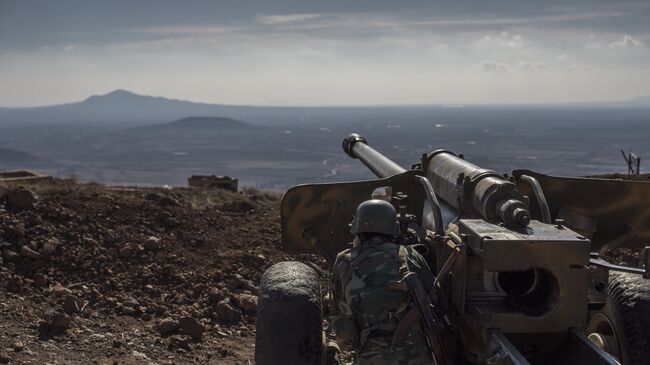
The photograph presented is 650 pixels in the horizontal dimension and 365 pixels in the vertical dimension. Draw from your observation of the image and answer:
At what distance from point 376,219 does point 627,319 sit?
74.2 inches

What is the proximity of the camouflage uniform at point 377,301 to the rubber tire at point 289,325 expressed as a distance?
8.0 inches

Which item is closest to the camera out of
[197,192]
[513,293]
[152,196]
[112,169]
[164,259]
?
[513,293]

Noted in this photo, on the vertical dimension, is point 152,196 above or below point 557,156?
above

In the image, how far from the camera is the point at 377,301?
461cm

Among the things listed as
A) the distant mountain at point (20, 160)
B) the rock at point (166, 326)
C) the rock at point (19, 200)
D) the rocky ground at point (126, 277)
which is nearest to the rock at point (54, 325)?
the rocky ground at point (126, 277)

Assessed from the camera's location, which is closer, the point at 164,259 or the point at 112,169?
the point at 164,259

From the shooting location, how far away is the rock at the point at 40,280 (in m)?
8.34

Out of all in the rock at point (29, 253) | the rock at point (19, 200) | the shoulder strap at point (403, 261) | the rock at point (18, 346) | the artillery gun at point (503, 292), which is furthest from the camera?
the rock at point (19, 200)

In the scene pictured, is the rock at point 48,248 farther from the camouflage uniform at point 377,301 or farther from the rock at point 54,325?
the camouflage uniform at point 377,301

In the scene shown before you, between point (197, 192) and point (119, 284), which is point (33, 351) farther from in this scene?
point (197, 192)

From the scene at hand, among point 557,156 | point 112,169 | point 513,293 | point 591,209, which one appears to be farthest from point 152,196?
point 112,169

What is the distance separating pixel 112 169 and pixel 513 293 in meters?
130

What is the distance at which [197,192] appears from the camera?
1466 cm

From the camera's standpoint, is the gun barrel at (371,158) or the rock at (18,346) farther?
the gun barrel at (371,158)
